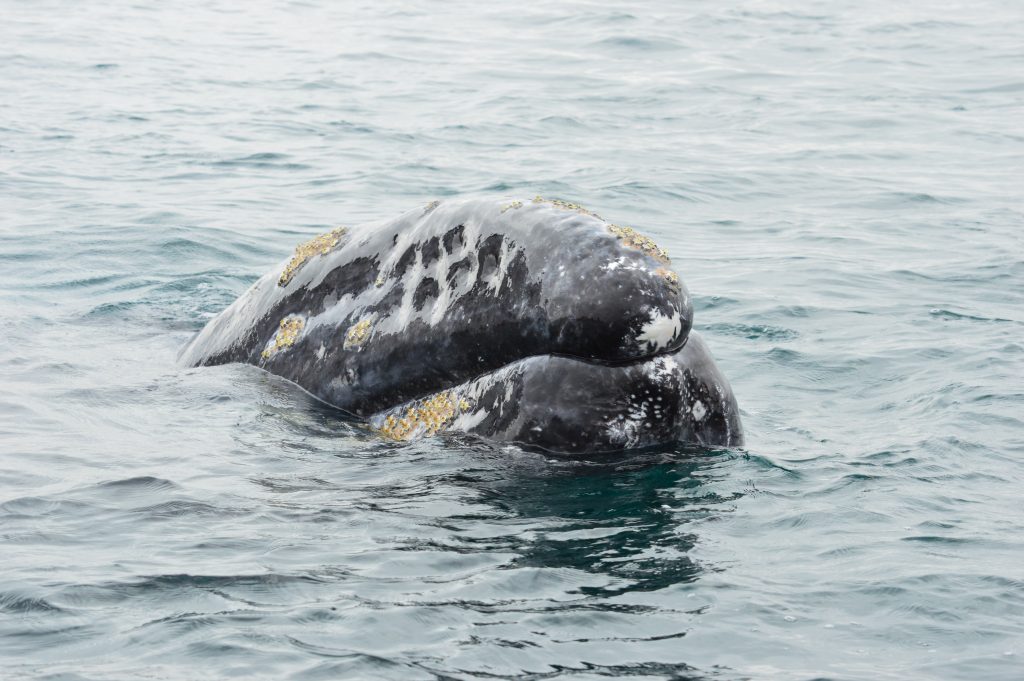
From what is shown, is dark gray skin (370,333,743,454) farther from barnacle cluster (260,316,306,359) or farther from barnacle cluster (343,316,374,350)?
barnacle cluster (260,316,306,359)

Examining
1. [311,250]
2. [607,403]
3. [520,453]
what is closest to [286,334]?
[311,250]

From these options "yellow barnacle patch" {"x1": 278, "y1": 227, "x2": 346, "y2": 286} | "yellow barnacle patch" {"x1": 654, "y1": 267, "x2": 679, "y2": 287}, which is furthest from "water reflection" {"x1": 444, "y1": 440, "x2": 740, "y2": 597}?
"yellow barnacle patch" {"x1": 278, "y1": 227, "x2": 346, "y2": 286}

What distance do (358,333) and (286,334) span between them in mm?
848

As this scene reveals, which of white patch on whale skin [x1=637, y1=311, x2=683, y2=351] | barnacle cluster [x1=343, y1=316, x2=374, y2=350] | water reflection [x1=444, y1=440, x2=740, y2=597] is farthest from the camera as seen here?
barnacle cluster [x1=343, y1=316, x2=374, y2=350]

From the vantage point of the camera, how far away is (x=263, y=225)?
17656 millimetres

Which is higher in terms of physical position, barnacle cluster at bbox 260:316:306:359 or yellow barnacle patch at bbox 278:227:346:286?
yellow barnacle patch at bbox 278:227:346:286

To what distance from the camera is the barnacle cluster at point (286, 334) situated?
905cm

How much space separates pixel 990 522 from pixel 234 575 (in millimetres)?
4162

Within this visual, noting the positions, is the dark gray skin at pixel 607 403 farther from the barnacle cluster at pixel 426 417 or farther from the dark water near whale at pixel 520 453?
the barnacle cluster at pixel 426 417

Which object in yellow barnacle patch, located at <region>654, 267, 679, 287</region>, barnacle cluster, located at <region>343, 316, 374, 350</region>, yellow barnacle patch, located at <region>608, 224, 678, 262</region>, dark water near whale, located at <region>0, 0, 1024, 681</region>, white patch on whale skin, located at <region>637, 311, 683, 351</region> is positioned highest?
yellow barnacle patch, located at <region>608, 224, 678, 262</region>

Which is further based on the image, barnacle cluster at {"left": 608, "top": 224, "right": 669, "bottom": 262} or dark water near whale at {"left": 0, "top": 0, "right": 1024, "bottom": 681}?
barnacle cluster at {"left": 608, "top": 224, "right": 669, "bottom": 262}

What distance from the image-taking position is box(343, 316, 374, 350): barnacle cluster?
332 inches

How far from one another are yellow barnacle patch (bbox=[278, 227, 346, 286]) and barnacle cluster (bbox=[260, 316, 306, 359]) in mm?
340

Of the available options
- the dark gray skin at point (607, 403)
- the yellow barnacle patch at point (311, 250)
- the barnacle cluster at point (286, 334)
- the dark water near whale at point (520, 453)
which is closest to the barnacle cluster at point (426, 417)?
the dark water near whale at point (520, 453)
